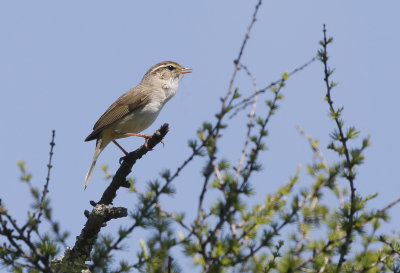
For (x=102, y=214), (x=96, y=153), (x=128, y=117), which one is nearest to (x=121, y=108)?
(x=128, y=117)

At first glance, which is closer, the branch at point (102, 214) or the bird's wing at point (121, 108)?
the branch at point (102, 214)

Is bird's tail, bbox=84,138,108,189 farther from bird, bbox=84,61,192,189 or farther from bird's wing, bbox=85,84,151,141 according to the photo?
bird's wing, bbox=85,84,151,141

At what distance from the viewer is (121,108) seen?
315 inches

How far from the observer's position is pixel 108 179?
620 cm

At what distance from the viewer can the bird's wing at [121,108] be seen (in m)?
7.81

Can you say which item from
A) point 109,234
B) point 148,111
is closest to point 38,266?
point 109,234

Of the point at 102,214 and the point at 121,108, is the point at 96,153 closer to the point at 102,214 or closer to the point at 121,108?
the point at 121,108

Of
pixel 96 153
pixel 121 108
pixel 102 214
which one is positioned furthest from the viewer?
pixel 121 108

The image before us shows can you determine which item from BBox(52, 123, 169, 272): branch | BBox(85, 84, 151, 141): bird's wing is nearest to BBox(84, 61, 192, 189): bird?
BBox(85, 84, 151, 141): bird's wing

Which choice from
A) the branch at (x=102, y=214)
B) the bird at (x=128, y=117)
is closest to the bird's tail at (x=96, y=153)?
the bird at (x=128, y=117)

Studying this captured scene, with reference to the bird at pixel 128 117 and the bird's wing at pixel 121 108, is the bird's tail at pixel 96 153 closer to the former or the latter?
the bird at pixel 128 117

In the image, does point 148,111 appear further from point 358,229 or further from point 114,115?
point 358,229

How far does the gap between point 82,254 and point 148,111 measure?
3.23m

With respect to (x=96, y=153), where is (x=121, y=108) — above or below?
above
